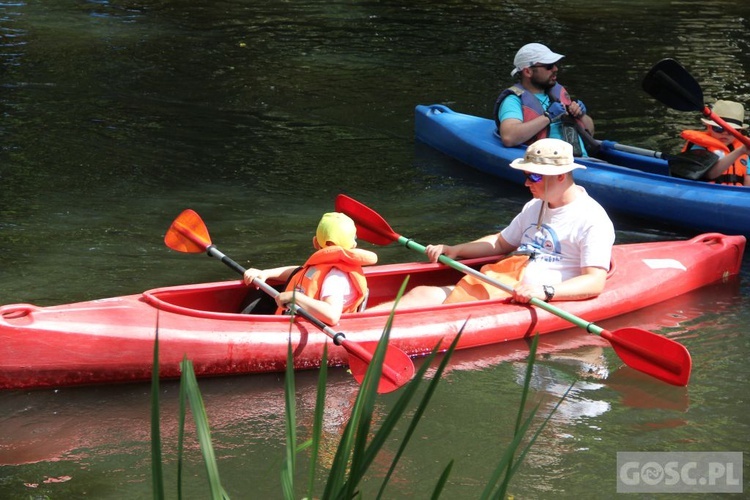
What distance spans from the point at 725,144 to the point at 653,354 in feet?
8.23

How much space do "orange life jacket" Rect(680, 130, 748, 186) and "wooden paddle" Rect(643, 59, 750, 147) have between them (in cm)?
30

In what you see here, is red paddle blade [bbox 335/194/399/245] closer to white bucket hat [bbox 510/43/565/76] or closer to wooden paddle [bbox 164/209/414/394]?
wooden paddle [bbox 164/209/414/394]

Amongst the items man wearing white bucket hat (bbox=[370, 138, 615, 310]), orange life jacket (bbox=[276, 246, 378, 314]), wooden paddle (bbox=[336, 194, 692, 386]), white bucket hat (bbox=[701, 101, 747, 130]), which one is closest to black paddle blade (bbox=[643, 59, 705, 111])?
white bucket hat (bbox=[701, 101, 747, 130])

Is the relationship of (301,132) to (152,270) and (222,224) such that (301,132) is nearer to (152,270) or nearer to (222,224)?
(222,224)

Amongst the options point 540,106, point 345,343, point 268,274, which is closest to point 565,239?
point 345,343

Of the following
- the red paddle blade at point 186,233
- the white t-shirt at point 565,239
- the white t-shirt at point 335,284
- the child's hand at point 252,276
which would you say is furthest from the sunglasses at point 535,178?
the red paddle blade at point 186,233

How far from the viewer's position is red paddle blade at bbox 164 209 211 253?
560 cm

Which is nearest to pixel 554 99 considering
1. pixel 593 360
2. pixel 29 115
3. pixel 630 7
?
pixel 593 360

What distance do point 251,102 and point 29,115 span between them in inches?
80.7

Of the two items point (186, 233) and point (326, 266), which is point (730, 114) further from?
point (186, 233)

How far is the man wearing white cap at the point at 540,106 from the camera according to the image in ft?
24.3

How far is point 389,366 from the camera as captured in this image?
15.2ft

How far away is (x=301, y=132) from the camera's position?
9.52 meters

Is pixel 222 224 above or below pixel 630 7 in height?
below
